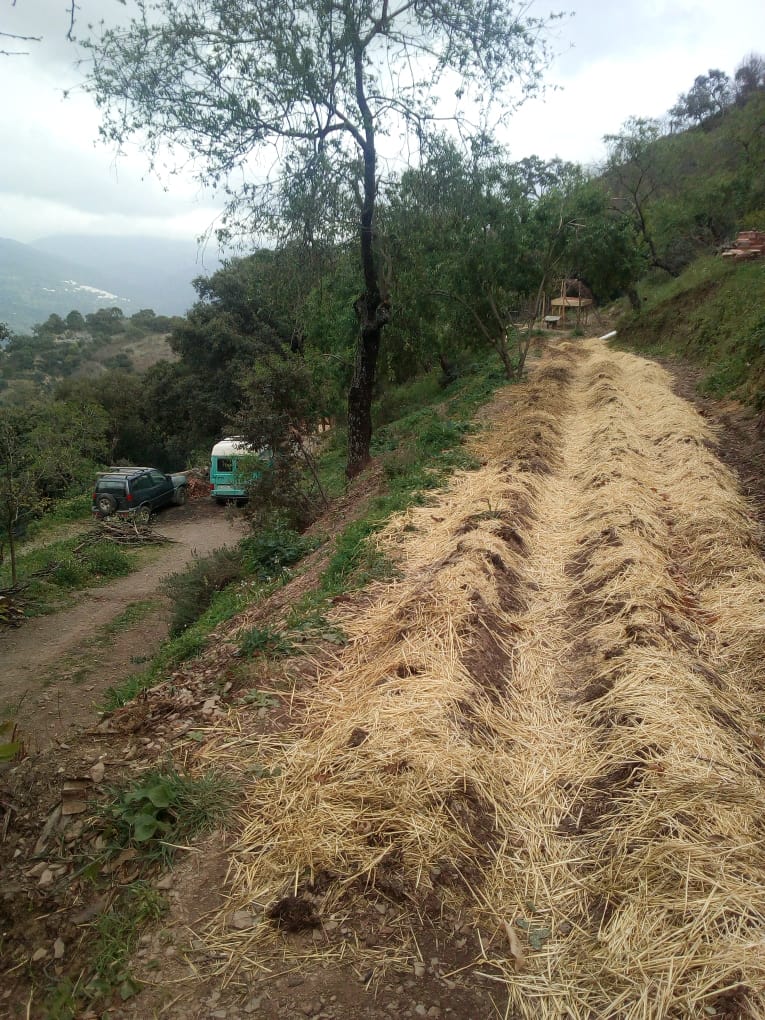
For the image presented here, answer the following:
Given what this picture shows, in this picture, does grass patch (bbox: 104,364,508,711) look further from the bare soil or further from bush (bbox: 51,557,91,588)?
bush (bbox: 51,557,91,588)

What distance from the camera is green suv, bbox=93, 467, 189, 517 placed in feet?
59.4

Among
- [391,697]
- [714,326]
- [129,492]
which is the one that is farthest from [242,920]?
[714,326]

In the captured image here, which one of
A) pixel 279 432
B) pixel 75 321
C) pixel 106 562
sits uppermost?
pixel 75 321

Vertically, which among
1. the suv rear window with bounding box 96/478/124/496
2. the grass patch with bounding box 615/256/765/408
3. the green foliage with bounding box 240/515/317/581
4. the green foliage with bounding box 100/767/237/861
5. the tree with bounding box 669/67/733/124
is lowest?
the suv rear window with bounding box 96/478/124/496

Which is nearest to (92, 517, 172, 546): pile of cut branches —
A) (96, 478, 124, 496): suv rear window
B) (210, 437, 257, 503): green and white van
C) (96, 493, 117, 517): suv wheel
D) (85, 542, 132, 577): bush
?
(96, 493, 117, 517): suv wheel

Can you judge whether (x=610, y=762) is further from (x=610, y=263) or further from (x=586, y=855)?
(x=610, y=263)

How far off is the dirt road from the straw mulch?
3937mm

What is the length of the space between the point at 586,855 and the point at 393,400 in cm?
2306

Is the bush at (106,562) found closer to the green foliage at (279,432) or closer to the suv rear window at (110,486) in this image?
the suv rear window at (110,486)

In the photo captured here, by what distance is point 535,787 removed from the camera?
3070mm

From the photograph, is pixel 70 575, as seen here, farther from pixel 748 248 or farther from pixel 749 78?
pixel 749 78

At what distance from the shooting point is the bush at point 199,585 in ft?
30.2

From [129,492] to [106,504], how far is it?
745 millimetres

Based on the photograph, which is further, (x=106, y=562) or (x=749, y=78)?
(x=749, y=78)
